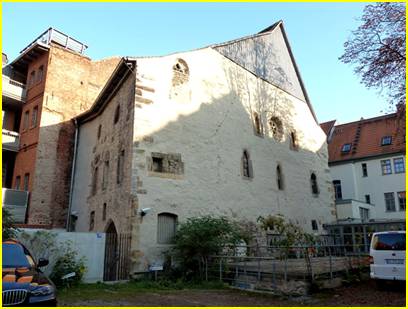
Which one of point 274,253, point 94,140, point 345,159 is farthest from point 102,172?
point 345,159

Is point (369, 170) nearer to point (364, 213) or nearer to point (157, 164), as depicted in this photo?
point (364, 213)

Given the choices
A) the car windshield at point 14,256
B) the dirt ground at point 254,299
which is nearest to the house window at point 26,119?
the dirt ground at point 254,299

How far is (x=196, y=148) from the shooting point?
55.4ft

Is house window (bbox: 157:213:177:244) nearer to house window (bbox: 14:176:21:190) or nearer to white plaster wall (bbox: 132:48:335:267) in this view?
white plaster wall (bbox: 132:48:335:267)

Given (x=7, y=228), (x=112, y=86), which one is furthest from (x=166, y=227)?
(x=112, y=86)

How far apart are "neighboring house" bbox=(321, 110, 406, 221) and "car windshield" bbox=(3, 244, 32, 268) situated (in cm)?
2235

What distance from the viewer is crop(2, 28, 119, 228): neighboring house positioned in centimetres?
2070

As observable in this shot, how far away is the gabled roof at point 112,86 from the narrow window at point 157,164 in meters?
4.11

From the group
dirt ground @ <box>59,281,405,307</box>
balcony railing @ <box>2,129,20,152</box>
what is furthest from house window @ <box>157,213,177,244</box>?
balcony railing @ <box>2,129,20,152</box>

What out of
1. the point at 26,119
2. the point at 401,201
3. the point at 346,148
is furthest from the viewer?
the point at 346,148

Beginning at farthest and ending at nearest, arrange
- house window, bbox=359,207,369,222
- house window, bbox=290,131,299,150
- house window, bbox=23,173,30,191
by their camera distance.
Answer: house window, bbox=359,207,369,222
house window, bbox=290,131,299,150
house window, bbox=23,173,30,191

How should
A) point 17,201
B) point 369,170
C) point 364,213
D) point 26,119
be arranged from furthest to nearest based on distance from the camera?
point 369,170
point 364,213
point 26,119
point 17,201

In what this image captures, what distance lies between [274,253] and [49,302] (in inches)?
494

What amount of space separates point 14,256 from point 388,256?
9467 mm
